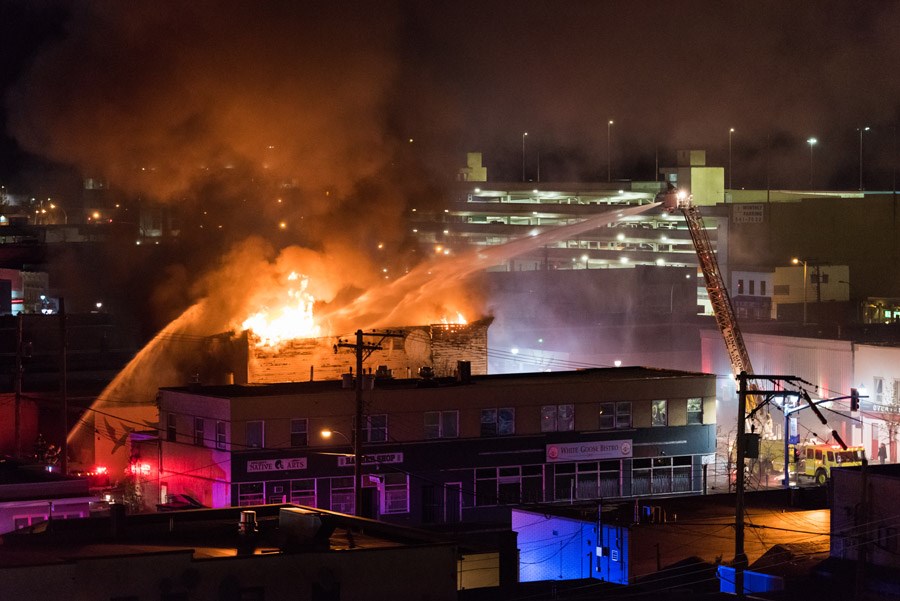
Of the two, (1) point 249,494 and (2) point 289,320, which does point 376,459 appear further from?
(2) point 289,320

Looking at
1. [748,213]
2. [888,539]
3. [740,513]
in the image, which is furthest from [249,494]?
[748,213]

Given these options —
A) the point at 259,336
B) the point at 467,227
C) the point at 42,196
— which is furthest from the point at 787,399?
the point at 42,196

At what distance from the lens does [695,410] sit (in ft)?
113

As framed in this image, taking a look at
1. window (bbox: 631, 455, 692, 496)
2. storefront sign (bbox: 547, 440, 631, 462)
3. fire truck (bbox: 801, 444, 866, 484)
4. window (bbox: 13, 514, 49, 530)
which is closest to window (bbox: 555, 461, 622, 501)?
storefront sign (bbox: 547, 440, 631, 462)

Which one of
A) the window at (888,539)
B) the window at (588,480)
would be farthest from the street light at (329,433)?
the window at (888,539)

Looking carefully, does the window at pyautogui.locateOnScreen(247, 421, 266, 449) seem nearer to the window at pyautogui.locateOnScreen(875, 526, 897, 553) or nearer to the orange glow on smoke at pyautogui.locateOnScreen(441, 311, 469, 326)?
the window at pyautogui.locateOnScreen(875, 526, 897, 553)

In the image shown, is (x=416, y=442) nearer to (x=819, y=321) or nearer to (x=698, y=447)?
(x=698, y=447)

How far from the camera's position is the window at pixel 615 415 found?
33.4 m

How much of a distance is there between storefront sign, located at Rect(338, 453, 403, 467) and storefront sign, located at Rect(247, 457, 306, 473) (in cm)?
90

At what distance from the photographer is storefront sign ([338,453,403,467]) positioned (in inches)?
1176

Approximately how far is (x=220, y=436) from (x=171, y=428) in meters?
2.48

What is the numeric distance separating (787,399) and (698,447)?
4814mm

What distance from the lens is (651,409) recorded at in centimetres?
3394

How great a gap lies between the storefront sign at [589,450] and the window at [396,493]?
4.00 m
